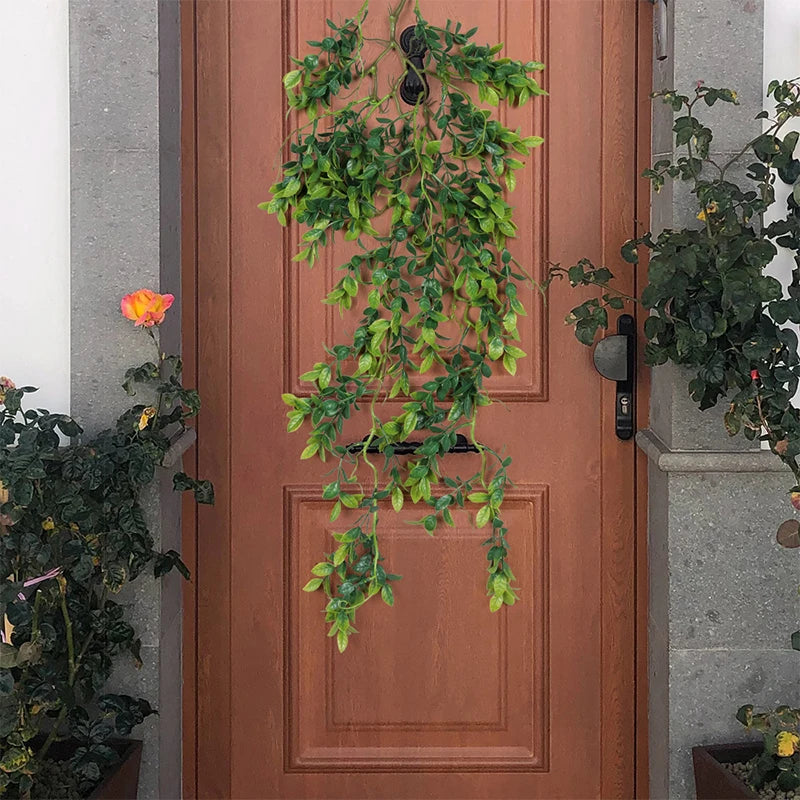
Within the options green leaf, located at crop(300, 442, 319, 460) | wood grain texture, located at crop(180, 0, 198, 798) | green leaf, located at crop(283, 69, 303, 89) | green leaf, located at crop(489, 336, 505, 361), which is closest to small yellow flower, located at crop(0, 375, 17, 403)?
wood grain texture, located at crop(180, 0, 198, 798)

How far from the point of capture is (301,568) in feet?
7.72

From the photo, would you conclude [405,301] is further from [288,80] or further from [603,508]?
[603,508]

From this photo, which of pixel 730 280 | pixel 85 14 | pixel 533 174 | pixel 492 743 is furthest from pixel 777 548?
pixel 85 14

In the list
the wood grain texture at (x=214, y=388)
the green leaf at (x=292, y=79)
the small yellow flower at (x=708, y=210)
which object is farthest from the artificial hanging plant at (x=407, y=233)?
the small yellow flower at (x=708, y=210)

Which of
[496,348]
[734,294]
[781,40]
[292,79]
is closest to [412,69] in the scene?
[292,79]

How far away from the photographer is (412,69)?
2242 mm

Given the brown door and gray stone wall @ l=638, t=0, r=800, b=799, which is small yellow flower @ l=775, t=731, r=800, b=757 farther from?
the brown door

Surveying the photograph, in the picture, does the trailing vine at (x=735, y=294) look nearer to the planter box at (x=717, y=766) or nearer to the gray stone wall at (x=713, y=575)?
the gray stone wall at (x=713, y=575)

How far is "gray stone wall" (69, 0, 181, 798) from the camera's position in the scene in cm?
205

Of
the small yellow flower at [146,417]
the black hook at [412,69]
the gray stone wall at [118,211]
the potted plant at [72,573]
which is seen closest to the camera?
the potted plant at [72,573]

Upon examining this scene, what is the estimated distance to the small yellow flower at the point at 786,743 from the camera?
1.85 m

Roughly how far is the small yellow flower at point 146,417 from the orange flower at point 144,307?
17cm

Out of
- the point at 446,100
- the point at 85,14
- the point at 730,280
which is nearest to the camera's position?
the point at 730,280

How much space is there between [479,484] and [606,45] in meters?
1.02
